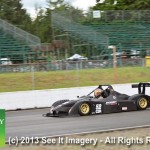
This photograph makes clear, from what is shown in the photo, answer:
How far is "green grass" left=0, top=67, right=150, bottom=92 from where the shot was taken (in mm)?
23141

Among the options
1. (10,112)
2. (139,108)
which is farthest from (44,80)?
(139,108)

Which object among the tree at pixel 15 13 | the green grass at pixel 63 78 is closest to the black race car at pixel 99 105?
the green grass at pixel 63 78

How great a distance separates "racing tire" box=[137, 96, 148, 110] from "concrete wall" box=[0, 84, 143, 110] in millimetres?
4198

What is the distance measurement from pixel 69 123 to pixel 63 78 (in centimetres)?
1086

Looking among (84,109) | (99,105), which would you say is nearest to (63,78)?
(99,105)

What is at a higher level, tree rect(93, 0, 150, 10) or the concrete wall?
tree rect(93, 0, 150, 10)

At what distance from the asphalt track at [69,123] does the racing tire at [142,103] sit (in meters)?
0.69

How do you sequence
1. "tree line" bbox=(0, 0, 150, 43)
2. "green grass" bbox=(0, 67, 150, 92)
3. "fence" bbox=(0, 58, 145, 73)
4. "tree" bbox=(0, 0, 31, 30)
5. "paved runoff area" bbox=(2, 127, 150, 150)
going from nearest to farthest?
"paved runoff area" bbox=(2, 127, 150, 150), "fence" bbox=(0, 58, 145, 73), "green grass" bbox=(0, 67, 150, 92), "tree line" bbox=(0, 0, 150, 43), "tree" bbox=(0, 0, 31, 30)

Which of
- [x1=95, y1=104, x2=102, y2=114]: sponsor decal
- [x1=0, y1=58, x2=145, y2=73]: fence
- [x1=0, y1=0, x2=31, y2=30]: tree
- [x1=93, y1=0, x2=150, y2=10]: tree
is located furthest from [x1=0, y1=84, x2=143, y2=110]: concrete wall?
[x1=0, y1=0, x2=31, y2=30]: tree

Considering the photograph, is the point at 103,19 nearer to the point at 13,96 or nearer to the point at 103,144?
the point at 13,96

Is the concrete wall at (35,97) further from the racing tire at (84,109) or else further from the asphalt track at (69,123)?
the racing tire at (84,109)

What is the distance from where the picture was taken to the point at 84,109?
15.7 metres

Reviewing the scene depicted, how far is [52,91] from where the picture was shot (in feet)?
66.8

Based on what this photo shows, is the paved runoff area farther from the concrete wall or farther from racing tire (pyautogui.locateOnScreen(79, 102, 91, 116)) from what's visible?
the concrete wall
